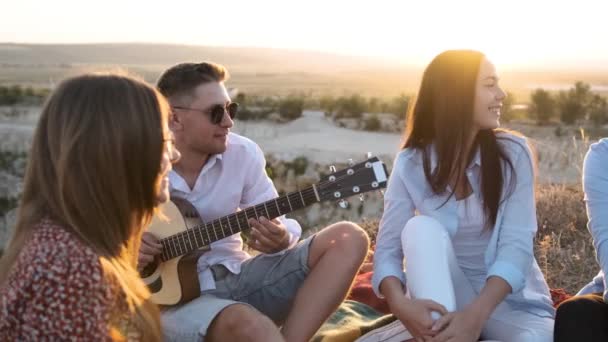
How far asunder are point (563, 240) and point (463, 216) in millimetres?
2409

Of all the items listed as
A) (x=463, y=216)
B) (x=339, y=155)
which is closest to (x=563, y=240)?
(x=463, y=216)

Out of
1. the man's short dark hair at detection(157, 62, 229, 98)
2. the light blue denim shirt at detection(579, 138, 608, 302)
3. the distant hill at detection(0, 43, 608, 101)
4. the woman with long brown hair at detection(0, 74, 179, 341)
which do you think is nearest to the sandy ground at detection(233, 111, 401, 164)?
the man's short dark hair at detection(157, 62, 229, 98)

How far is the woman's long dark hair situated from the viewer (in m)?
3.75

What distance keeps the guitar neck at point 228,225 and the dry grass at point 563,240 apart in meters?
2.19

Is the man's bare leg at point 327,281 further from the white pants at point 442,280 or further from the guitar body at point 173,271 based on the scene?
the guitar body at point 173,271

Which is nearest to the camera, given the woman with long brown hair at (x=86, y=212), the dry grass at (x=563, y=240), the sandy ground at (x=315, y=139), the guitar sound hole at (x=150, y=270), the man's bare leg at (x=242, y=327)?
the woman with long brown hair at (x=86, y=212)

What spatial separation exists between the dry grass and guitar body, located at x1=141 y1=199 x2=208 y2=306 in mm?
2424

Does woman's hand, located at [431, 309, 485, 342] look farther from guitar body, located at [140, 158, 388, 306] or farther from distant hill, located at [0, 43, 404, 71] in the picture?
distant hill, located at [0, 43, 404, 71]

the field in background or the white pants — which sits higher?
the white pants

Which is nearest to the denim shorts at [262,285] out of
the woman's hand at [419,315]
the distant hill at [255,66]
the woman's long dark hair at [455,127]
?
the woman's hand at [419,315]

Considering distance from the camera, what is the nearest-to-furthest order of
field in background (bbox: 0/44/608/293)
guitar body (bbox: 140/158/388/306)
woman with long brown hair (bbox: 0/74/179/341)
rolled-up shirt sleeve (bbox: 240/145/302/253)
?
woman with long brown hair (bbox: 0/74/179/341) → guitar body (bbox: 140/158/388/306) → rolled-up shirt sleeve (bbox: 240/145/302/253) → field in background (bbox: 0/44/608/293)

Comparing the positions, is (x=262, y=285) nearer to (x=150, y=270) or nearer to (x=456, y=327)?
(x=150, y=270)

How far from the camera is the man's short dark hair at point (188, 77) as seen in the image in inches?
165

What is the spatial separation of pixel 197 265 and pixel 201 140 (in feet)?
1.89
